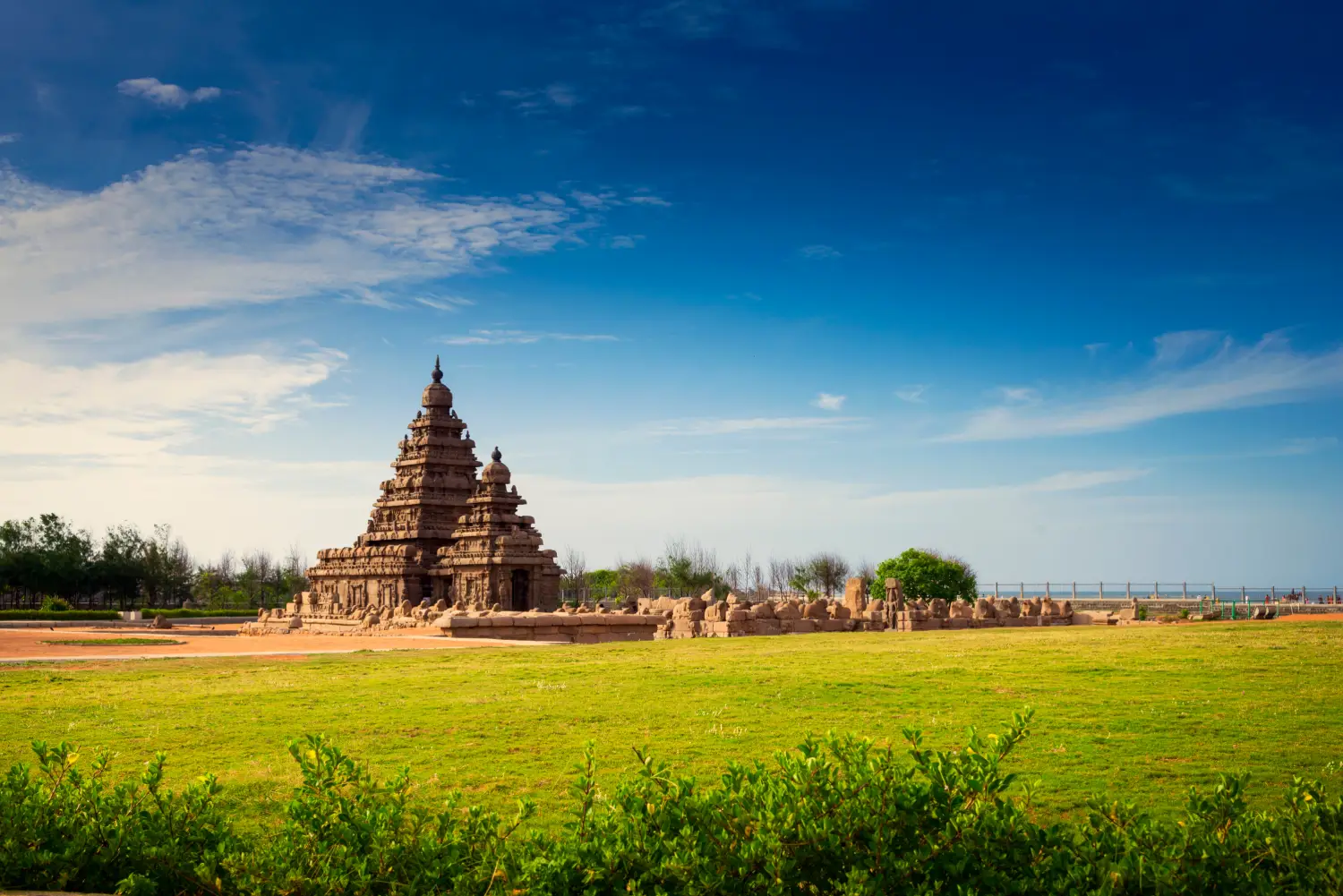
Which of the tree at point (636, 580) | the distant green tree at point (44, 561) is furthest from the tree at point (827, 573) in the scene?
the distant green tree at point (44, 561)

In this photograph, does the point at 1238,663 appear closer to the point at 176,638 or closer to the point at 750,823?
the point at 750,823

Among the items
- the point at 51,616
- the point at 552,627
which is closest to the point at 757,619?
the point at 552,627

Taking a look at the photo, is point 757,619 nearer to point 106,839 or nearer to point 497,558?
point 497,558

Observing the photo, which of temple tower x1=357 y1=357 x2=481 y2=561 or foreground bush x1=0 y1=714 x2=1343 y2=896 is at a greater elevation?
temple tower x1=357 y1=357 x2=481 y2=561

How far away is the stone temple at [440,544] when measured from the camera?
165ft

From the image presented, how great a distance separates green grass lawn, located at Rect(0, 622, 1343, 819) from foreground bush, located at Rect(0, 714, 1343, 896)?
2003 millimetres

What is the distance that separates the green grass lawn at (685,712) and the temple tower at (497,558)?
29106 millimetres

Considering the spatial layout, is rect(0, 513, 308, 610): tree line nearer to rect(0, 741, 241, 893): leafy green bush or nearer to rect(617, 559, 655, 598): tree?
rect(617, 559, 655, 598): tree

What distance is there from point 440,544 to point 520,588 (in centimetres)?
799

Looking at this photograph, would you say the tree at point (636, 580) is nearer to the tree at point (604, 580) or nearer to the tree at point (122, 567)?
the tree at point (604, 580)

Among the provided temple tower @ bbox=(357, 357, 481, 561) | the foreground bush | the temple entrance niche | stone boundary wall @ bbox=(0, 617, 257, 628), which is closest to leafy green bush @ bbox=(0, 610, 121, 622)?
stone boundary wall @ bbox=(0, 617, 257, 628)

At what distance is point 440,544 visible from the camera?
56.3 metres

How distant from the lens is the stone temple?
50344 millimetres

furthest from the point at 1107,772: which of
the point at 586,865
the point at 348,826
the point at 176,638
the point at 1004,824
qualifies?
the point at 176,638
